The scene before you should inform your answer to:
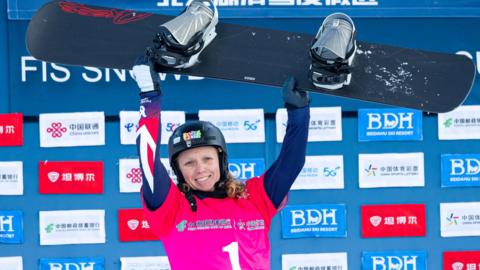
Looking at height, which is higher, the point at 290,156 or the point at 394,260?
the point at 290,156

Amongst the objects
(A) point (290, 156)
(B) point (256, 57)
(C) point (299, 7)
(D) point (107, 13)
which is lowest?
(A) point (290, 156)

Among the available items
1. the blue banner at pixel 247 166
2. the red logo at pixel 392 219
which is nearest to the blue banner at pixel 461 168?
the red logo at pixel 392 219

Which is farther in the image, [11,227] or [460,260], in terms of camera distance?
[460,260]

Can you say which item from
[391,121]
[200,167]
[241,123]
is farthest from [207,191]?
[391,121]

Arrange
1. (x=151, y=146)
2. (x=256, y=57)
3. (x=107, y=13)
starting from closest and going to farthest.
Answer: (x=151, y=146) → (x=256, y=57) → (x=107, y=13)

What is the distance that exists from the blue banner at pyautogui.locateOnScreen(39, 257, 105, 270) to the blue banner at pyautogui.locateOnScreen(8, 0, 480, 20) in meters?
1.39

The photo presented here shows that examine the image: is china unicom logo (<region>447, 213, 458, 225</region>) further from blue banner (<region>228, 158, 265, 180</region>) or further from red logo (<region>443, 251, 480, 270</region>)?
blue banner (<region>228, 158, 265, 180</region>)

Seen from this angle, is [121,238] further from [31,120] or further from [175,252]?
[175,252]

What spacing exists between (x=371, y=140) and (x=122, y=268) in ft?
5.26

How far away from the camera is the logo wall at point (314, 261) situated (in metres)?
5.16

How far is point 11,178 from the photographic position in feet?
16.7

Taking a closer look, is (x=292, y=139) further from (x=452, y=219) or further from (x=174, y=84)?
(x=452, y=219)

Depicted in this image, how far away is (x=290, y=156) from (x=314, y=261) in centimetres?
193

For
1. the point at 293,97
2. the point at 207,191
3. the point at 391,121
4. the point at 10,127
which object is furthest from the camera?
the point at 391,121
